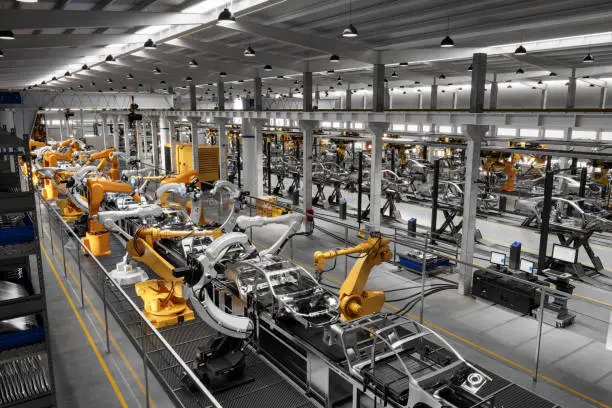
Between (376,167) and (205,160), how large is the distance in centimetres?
1554

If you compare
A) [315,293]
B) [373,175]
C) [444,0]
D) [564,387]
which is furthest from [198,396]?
[373,175]

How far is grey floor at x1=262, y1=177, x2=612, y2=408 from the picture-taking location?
8.53 metres

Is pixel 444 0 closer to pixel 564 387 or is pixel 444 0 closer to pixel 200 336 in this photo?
pixel 564 387

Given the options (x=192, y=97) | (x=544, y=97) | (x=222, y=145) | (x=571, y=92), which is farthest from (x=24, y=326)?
(x=544, y=97)

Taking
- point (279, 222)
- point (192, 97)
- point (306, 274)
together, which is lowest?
point (306, 274)

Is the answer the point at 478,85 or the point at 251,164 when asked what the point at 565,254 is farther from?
the point at 251,164

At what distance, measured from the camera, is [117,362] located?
333 inches

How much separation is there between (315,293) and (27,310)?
5.13 meters

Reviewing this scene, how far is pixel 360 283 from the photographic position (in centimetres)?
918

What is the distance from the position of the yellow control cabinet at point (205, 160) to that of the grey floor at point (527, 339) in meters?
16.1

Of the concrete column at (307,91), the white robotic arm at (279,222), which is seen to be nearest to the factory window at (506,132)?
the concrete column at (307,91)

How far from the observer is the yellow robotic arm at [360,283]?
8.98m

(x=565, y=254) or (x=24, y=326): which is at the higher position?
(x=24, y=326)

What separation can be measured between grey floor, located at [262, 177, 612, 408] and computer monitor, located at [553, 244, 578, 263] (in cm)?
88
